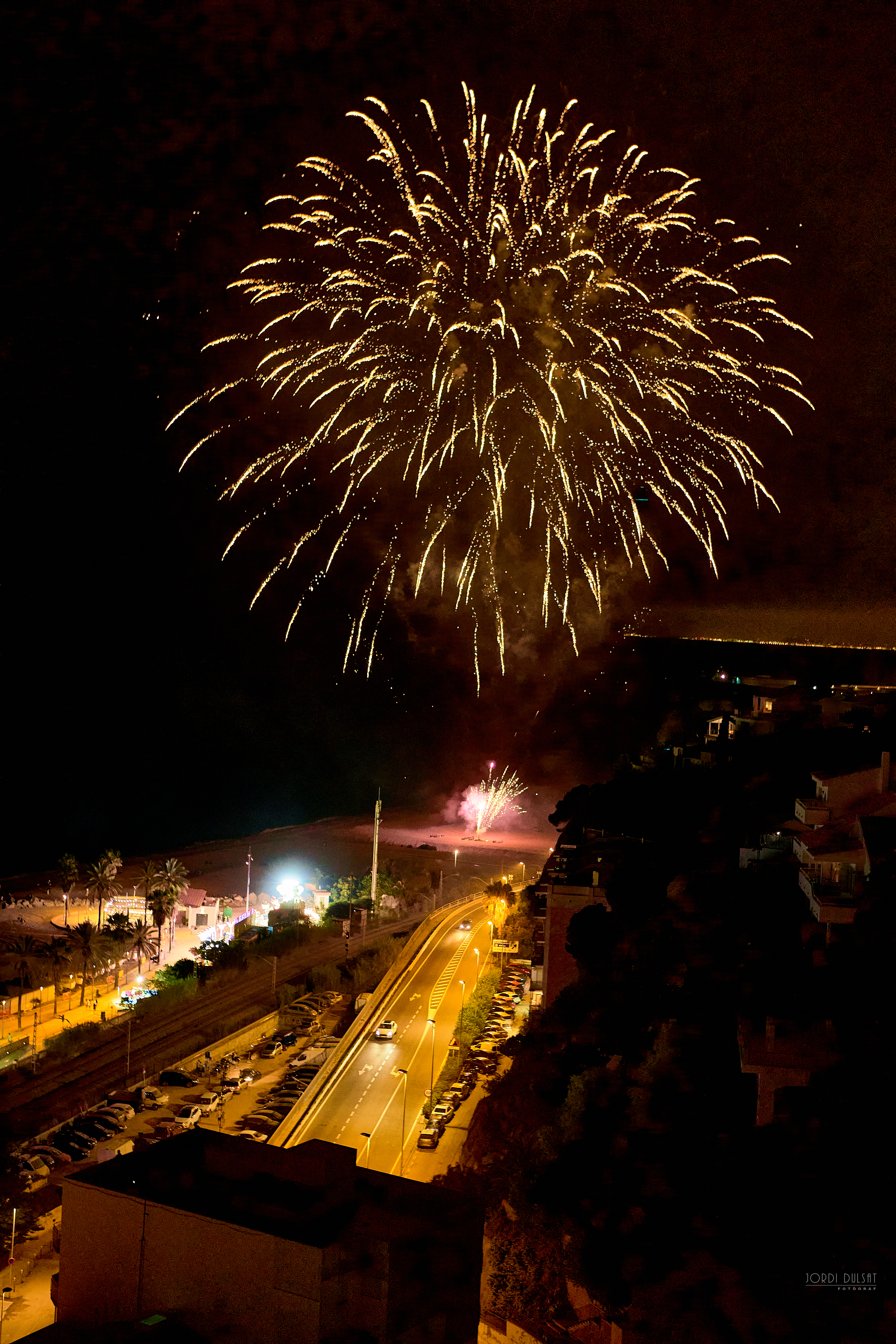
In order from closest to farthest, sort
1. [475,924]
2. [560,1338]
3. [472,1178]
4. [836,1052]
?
[836,1052], [560,1338], [472,1178], [475,924]

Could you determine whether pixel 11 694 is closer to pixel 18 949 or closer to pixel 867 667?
pixel 18 949

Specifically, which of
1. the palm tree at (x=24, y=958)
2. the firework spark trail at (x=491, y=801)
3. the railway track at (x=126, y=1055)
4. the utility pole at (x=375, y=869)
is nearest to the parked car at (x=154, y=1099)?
the railway track at (x=126, y=1055)

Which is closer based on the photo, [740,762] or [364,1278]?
[364,1278]

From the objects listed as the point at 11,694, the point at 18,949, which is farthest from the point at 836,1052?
the point at 11,694

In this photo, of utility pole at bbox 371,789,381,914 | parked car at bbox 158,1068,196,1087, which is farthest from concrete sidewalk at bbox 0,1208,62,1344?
utility pole at bbox 371,789,381,914

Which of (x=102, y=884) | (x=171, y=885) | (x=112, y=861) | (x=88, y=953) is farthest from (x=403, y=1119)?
(x=112, y=861)

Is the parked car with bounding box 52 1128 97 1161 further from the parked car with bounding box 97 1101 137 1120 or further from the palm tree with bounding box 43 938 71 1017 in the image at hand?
the palm tree with bounding box 43 938 71 1017

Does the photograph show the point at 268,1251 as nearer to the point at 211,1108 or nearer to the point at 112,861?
the point at 211,1108
